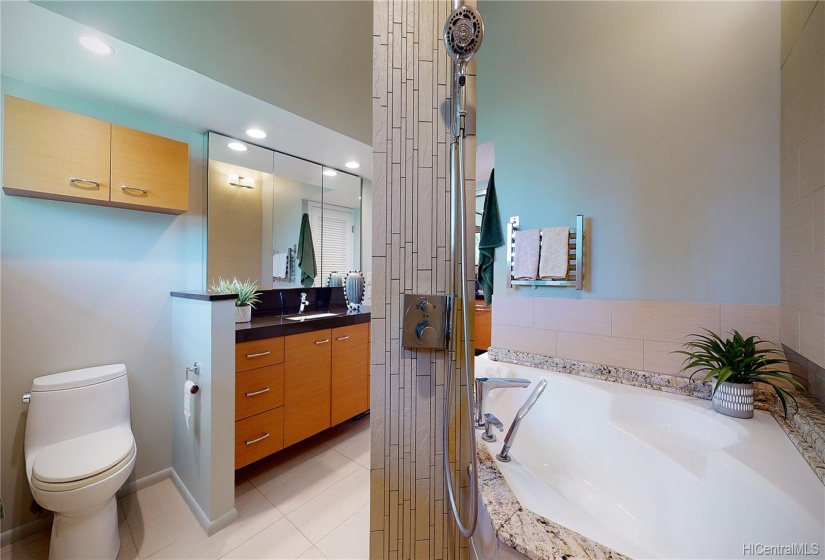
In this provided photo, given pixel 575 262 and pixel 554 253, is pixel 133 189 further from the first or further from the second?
pixel 575 262

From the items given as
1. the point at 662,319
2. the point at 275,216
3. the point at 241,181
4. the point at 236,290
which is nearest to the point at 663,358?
the point at 662,319

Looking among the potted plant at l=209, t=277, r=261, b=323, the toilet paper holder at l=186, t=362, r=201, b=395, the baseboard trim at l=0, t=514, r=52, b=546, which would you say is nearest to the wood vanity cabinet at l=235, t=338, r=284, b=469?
the toilet paper holder at l=186, t=362, r=201, b=395

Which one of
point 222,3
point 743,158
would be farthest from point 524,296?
point 222,3

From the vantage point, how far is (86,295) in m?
1.70

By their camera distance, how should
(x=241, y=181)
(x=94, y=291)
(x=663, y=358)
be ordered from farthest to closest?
1. (x=241, y=181)
2. (x=94, y=291)
3. (x=663, y=358)

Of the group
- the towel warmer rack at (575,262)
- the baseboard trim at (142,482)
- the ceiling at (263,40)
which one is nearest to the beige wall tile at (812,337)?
the towel warmer rack at (575,262)

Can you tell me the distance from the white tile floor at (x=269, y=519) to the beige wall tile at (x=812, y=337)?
6.72ft

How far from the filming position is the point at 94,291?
67.7 inches

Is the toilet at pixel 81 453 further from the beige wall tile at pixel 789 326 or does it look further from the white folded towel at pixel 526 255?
the beige wall tile at pixel 789 326

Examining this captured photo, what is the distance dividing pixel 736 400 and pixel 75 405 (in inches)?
126

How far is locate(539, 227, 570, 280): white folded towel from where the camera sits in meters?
1.84

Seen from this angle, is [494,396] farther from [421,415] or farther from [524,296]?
[421,415]

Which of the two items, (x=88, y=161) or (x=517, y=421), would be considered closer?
(x=517, y=421)

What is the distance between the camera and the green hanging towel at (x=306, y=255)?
2729 millimetres
